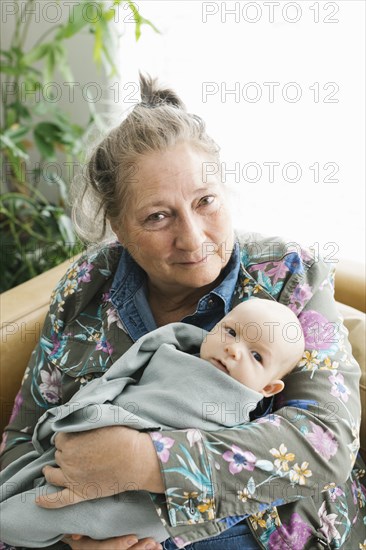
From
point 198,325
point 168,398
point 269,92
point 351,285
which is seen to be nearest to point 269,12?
point 269,92

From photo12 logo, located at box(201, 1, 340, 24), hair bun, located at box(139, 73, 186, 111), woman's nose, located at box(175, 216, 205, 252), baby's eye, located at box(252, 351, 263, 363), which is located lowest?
baby's eye, located at box(252, 351, 263, 363)

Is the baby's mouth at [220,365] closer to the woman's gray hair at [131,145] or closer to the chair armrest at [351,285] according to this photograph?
the woman's gray hair at [131,145]

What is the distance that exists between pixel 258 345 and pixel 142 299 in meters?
0.40

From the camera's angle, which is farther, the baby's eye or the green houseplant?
the green houseplant

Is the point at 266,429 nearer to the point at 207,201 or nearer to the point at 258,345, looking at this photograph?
the point at 258,345

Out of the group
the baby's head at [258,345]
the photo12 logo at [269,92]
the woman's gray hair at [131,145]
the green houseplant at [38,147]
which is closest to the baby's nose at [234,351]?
the baby's head at [258,345]

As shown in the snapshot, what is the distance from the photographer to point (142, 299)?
141cm

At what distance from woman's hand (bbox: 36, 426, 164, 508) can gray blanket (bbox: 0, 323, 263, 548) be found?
19mm

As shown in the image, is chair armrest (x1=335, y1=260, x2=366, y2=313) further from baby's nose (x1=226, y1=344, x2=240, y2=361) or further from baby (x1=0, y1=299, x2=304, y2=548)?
baby's nose (x1=226, y1=344, x2=240, y2=361)

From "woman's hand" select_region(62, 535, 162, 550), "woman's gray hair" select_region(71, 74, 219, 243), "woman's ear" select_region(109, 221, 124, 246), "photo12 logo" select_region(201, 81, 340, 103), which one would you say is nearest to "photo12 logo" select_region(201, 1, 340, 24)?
"photo12 logo" select_region(201, 81, 340, 103)

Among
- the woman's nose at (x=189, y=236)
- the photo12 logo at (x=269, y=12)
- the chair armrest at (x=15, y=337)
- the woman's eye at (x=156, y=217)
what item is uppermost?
the photo12 logo at (x=269, y=12)

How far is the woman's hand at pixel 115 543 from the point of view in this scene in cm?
107

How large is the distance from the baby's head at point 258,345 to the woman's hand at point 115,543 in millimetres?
332

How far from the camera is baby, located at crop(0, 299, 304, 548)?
107cm
